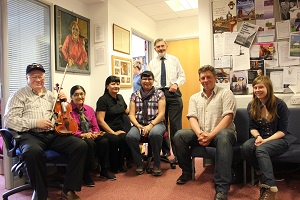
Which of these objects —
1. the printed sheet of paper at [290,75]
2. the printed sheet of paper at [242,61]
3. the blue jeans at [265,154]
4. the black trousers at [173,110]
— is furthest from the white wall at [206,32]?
the blue jeans at [265,154]

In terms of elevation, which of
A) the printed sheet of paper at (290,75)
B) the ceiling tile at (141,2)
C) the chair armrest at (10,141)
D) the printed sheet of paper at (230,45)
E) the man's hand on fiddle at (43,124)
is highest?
the ceiling tile at (141,2)

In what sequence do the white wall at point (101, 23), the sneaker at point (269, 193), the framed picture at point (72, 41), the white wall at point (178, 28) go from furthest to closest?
the white wall at point (178, 28)
the white wall at point (101, 23)
the framed picture at point (72, 41)
the sneaker at point (269, 193)

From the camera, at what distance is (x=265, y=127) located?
2.32 meters

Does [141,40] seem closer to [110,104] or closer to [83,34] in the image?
[83,34]

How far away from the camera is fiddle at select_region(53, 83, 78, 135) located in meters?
2.29

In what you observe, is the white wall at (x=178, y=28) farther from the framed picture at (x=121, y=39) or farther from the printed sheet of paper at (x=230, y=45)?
the printed sheet of paper at (x=230, y=45)

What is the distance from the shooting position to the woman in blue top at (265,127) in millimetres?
2109

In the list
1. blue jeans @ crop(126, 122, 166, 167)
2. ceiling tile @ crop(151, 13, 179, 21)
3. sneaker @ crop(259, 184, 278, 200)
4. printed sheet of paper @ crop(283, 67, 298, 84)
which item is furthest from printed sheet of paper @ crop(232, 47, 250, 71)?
ceiling tile @ crop(151, 13, 179, 21)

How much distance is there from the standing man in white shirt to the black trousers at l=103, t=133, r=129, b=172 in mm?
627

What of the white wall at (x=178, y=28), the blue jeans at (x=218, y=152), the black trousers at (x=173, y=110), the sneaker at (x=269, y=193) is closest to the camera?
the sneaker at (x=269, y=193)

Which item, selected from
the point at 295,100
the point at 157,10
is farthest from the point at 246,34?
the point at 157,10

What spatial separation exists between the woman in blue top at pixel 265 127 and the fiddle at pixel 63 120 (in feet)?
5.23

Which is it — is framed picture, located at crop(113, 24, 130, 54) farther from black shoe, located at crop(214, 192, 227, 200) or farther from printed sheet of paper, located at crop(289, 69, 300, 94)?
black shoe, located at crop(214, 192, 227, 200)

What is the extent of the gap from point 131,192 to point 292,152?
146 centimetres
